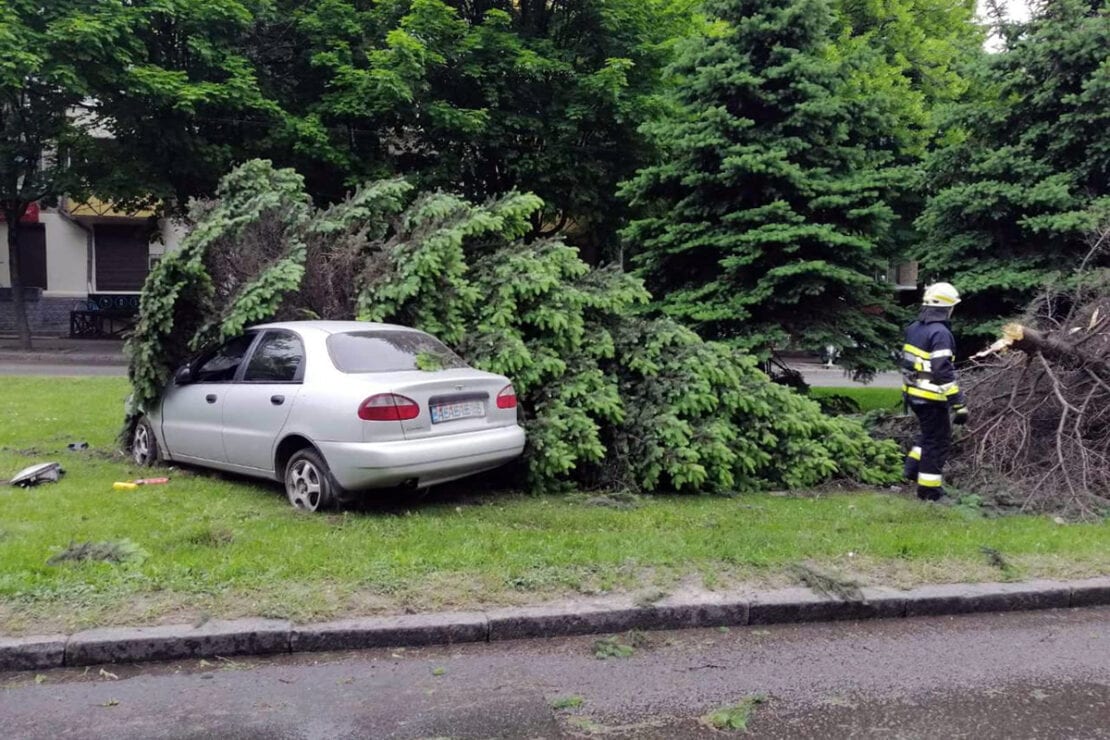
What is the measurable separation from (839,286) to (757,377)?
2925 mm

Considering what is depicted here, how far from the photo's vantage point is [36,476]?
702 centimetres

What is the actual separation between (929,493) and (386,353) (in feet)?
15.4

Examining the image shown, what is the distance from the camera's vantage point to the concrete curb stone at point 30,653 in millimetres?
3914

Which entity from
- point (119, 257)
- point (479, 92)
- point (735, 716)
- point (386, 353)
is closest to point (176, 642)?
point (735, 716)

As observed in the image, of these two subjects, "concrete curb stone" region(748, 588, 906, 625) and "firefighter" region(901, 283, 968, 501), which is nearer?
"concrete curb stone" region(748, 588, 906, 625)

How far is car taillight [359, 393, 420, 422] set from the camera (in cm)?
592

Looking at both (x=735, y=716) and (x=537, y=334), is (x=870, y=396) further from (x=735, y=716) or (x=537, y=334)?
(x=735, y=716)

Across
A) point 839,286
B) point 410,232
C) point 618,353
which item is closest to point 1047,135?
point 839,286

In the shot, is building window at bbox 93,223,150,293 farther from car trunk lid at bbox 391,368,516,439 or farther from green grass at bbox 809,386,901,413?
car trunk lid at bbox 391,368,516,439

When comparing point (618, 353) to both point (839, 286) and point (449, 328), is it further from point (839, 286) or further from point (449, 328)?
point (839, 286)

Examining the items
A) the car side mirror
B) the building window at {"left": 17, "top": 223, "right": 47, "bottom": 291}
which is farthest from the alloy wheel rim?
the building window at {"left": 17, "top": 223, "right": 47, "bottom": 291}

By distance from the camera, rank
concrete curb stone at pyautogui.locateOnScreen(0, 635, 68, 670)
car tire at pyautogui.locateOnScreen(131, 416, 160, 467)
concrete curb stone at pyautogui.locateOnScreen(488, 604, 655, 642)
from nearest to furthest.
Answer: concrete curb stone at pyautogui.locateOnScreen(0, 635, 68, 670) → concrete curb stone at pyautogui.locateOnScreen(488, 604, 655, 642) → car tire at pyautogui.locateOnScreen(131, 416, 160, 467)

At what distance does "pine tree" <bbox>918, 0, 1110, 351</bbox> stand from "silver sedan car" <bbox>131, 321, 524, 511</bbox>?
646 cm

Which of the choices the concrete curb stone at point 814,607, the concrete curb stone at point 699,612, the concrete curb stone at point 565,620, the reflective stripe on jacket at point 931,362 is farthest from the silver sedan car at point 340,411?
the reflective stripe on jacket at point 931,362
